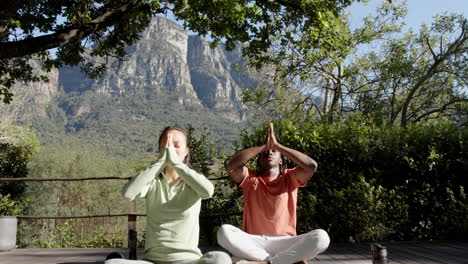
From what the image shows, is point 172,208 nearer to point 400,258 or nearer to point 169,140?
point 169,140

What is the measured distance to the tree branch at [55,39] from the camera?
4.80m

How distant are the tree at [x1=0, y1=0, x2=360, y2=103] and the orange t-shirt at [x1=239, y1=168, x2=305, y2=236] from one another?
401cm

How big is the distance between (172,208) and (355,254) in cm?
265

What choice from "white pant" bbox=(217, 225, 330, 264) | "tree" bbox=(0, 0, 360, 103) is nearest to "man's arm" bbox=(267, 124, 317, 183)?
"white pant" bbox=(217, 225, 330, 264)

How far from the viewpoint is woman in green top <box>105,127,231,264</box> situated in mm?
2010

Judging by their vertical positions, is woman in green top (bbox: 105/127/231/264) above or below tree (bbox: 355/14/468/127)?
below

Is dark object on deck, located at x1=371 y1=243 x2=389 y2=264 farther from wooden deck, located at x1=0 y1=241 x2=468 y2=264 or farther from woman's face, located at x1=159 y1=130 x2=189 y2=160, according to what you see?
wooden deck, located at x1=0 y1=241 x2=468 y2=264

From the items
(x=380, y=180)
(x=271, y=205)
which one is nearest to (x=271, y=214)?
(x=271, y=205)

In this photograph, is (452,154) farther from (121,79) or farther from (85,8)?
(121,79)

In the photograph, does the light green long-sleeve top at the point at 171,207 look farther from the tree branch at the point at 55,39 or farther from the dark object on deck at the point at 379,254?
the tree branch at the point at 55,39

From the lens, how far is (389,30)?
50.3 ft

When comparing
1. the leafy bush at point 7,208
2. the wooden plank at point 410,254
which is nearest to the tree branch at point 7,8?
the leafy bush at point 7,208

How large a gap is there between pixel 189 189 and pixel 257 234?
2.58 feet

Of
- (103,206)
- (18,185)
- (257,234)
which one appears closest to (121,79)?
(103,206)
